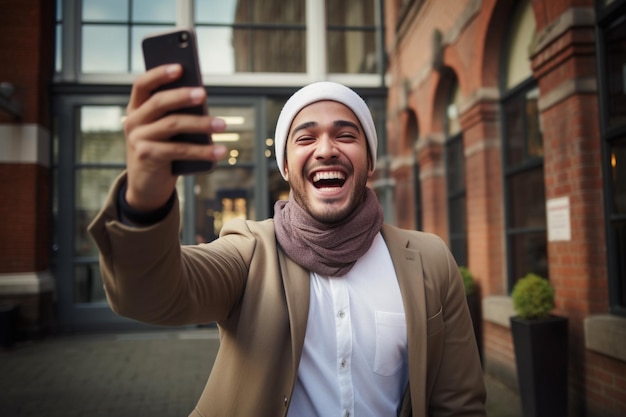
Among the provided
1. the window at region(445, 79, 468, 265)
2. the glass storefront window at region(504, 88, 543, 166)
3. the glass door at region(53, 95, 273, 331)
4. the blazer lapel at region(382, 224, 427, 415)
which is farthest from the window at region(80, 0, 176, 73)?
the blazer lapel at region(382, 224, 427, 415)

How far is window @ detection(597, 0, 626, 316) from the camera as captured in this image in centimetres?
359

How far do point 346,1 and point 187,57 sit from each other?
33.9ft

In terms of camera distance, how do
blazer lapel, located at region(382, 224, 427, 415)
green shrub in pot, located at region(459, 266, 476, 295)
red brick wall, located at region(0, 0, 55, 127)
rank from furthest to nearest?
red brick wall, located at region(0, 0, 55, 127) < green shrub in pot, located at region(459, 266, 476, 295) < blazer lapel, located at region(382, 224, 427, 415)

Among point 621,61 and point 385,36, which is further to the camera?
point 385,36

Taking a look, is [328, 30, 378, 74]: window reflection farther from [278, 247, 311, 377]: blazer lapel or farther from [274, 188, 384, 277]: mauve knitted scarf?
[278, 247, 311, 377]: blazer lapel

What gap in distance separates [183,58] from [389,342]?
1075 millimetres

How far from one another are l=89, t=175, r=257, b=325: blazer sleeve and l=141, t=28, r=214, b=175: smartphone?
181 millimetres

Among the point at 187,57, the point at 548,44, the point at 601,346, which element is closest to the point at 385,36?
the point at 548,44

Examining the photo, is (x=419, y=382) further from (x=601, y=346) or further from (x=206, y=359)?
(x=206, y=359)

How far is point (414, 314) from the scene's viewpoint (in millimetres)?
1551

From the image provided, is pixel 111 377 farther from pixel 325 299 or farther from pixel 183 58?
pixel 183 58

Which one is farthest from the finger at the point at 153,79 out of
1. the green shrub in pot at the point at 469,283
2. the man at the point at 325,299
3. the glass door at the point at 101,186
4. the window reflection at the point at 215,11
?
the window reflection at the point at 215,11

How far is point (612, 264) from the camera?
3676mm

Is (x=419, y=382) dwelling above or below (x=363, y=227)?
below
